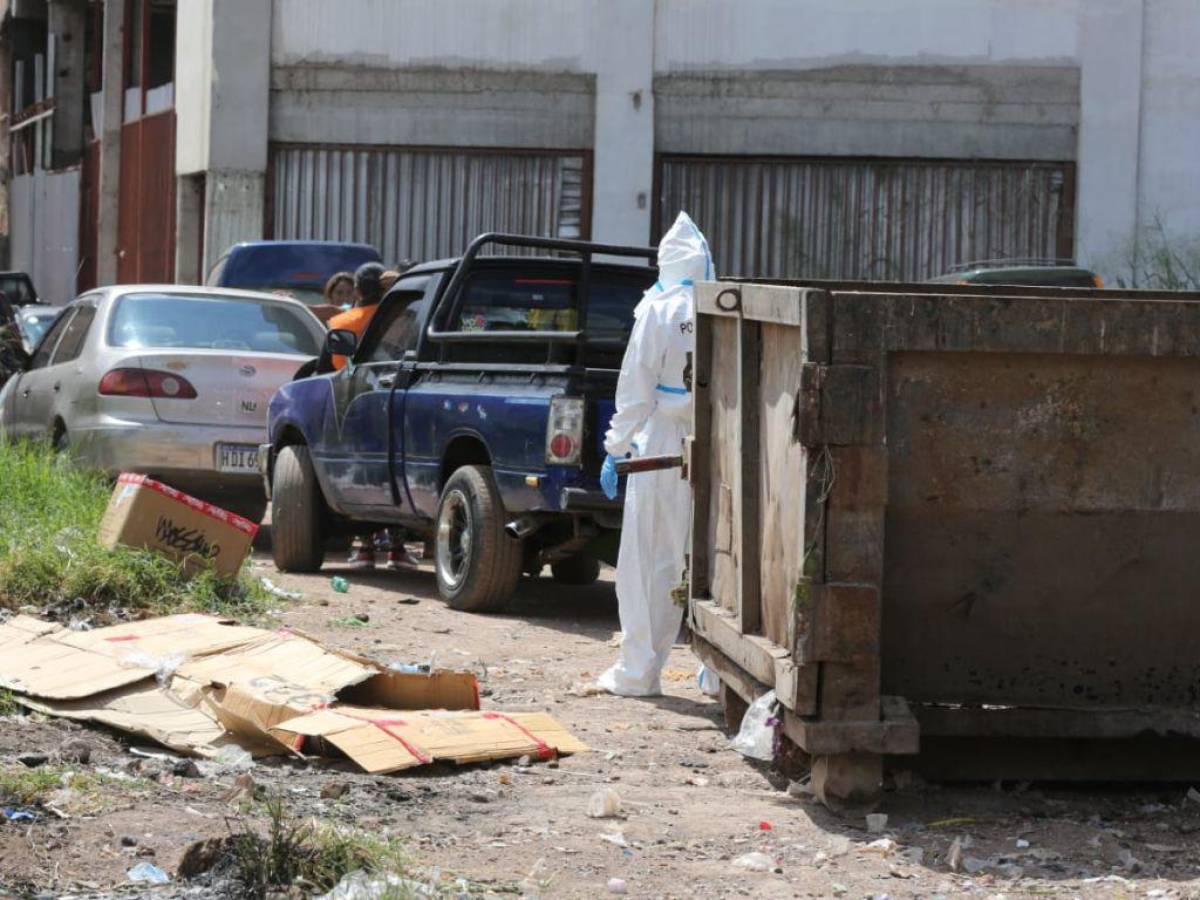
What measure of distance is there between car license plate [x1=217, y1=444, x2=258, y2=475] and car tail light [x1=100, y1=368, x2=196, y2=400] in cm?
46

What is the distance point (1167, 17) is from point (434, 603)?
1471 centimetres

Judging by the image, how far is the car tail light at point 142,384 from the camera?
1198cm

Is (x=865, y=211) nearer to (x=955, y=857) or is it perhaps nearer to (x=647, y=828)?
(x=647, y=828)

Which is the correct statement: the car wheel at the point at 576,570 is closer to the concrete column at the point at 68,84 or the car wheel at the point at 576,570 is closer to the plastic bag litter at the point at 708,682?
the plastic bag litter at the point at 708,682

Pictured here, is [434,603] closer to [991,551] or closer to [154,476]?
[154,476]

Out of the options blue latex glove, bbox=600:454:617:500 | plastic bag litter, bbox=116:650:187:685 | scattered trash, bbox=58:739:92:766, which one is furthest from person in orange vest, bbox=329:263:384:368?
scattered trash, bbox=58:739:92:766

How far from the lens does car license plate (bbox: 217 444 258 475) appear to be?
1227 cm

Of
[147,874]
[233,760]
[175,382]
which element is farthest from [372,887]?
[175,382]

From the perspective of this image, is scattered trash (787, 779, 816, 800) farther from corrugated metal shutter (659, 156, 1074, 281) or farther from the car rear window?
corrugated metal shutter (659, 156, 1074, 281)

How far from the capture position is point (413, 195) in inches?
914

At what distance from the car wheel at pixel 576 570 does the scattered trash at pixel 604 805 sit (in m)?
5.78

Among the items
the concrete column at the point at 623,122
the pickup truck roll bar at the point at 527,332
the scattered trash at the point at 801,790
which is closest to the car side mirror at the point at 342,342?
the pickup truck roll bar at the point at 527,332

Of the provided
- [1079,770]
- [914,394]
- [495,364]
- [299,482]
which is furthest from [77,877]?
[299,482]

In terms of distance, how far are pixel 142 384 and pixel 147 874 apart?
739 cm
